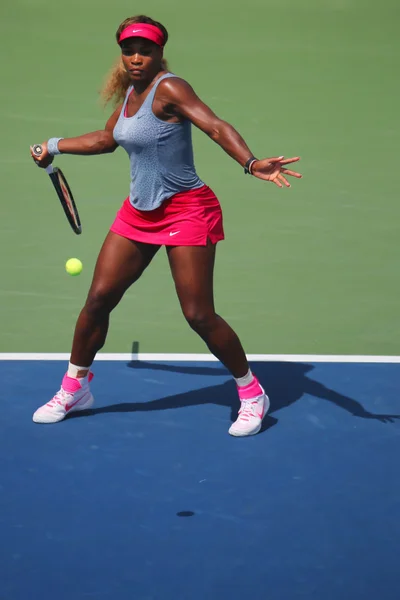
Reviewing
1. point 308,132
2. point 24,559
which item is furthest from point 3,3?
point 24,559

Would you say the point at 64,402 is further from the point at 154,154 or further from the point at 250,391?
the point at 154,154

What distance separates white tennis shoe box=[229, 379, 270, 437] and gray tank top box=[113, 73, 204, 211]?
3.66 ft

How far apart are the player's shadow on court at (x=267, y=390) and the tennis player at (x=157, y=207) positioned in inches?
11.0

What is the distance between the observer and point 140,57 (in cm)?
542

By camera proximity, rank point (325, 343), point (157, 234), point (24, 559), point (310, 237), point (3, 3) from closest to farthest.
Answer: point (24, 559)
point (157, 234)
point (325, 343)
point (310, 237)
point (3, 3)

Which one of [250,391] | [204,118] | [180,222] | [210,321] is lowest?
[250,391]

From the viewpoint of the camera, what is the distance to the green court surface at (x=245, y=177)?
7426 millimetres

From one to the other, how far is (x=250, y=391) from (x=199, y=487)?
0.86m

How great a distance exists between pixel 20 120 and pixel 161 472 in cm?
532

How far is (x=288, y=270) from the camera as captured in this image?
26.4 feet

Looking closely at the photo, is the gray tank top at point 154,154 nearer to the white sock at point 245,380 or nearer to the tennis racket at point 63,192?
the tennis racket at point 63,192

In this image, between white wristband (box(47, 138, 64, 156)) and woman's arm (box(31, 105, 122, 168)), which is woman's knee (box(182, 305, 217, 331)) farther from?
white wristband (box(47, 138, 64, 156))

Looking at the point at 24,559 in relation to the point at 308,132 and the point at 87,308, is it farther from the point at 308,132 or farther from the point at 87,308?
the point at 308,132

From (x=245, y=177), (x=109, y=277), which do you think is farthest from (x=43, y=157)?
(x=245, y=177)
